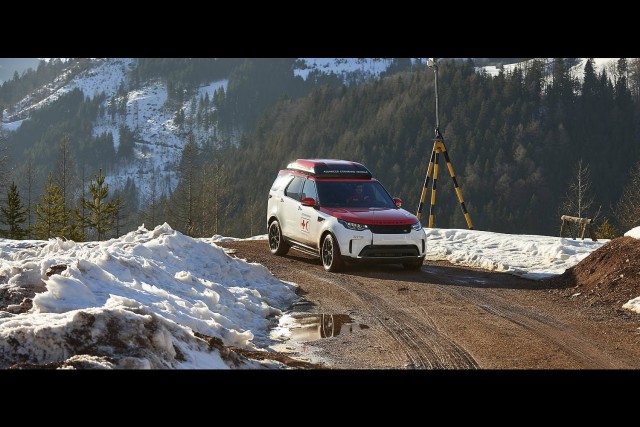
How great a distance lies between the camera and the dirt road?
8258 millimetres

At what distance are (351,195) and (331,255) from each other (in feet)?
5.34

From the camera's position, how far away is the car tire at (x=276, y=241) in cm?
1634

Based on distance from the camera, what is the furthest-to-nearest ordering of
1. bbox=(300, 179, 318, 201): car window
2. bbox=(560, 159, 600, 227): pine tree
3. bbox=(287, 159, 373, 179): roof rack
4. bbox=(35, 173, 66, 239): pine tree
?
bbox=(560, 159, 600, 227): pine tree < bbox=(35, 173, 66, 239): pine tree < bbox=(287, 159, 373, 179): roof rack < bbox=(300, 179, 318, 201): car window

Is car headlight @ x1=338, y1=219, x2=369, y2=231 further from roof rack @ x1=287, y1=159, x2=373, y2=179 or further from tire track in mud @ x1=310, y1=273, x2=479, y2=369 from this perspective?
roof rack @ x1=287, y1=159, x2=373, y2=179

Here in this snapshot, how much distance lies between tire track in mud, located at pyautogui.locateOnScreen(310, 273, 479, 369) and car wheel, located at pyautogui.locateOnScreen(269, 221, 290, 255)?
12.6ft

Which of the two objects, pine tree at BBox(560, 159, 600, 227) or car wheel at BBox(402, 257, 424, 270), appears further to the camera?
pine tree at BBox(560, 159, 600, 227)

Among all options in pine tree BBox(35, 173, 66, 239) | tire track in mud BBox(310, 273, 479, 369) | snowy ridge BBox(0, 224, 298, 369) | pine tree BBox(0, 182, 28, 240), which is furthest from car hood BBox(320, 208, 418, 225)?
pine tree BBox(35, 173, 66, 239)

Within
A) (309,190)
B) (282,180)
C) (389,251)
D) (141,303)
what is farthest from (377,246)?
(141,303)

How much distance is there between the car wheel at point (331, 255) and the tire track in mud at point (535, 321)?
1.88 metres

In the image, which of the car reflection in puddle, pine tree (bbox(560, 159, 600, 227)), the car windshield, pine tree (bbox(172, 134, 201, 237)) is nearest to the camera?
the car reflection in puddle

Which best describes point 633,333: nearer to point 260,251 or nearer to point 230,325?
point 230,325

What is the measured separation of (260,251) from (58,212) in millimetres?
42073

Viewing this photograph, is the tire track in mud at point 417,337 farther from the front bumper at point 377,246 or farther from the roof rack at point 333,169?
the roof rack at point 333,169

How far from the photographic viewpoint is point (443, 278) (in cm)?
1383
